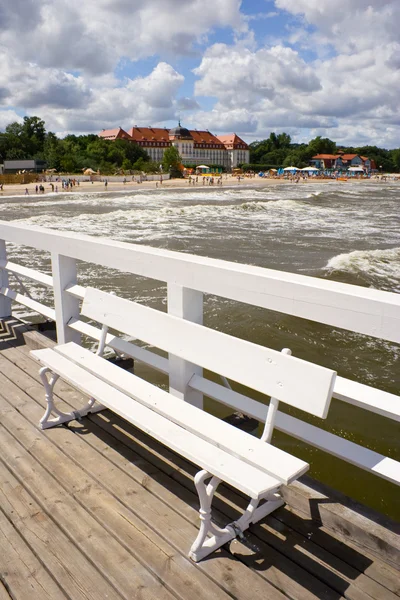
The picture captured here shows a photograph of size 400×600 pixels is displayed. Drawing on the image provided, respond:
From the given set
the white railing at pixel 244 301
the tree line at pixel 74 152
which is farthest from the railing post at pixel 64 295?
the tree line at pixel 74 152

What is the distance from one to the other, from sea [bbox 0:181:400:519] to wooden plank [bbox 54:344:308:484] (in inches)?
85.8

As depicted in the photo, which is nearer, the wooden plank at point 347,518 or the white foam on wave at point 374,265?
the wooden plank at point 347,518

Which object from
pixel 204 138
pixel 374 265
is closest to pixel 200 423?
pixel 374 265

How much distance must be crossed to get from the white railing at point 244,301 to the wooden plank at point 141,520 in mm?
516

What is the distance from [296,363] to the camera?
198 centimetres

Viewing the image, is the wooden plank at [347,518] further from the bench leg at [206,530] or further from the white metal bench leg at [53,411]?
the white metal bench leg at [53,411]

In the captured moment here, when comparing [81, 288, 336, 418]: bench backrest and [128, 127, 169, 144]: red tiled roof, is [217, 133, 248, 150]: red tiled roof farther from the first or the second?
[81, 288, 336, 418]: bench backrest

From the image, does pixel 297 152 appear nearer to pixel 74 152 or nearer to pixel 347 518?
pixel 74 152

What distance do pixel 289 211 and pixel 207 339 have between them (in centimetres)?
3665

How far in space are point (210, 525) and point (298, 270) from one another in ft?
40.7

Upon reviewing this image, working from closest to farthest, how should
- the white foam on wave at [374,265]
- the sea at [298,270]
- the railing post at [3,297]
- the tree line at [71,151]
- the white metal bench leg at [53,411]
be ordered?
1. the white metal bench leg at [53,411]
2. the railing post at [3,297]
3. the sea at [298,270]
4. the white foam on wave at [374,265]
5. the tree line at [71,151]

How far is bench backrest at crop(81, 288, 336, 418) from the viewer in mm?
1912

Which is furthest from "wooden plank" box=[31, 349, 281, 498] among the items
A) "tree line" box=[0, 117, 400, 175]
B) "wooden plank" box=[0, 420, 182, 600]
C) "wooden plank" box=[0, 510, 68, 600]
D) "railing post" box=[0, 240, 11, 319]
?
"tree line" box=[0, 117, 400, 175]

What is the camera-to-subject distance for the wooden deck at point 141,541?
1858 mm
